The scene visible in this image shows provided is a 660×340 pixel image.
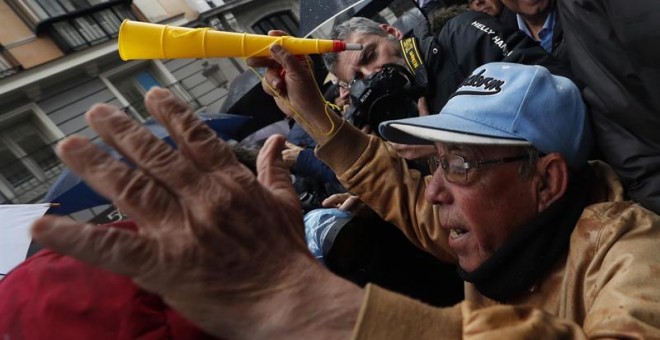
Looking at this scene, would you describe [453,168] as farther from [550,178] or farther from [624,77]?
[624,77]

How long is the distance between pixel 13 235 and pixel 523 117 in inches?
145

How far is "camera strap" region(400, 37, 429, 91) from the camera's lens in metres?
2.28

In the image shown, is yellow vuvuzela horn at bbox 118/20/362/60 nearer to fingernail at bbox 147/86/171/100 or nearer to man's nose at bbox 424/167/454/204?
man's nose at bbox 424/167/454/204

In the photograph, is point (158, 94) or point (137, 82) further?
point (137, 82)

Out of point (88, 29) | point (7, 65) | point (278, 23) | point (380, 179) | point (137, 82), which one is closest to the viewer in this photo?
point (380, 179)

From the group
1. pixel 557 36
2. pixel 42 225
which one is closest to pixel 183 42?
pixel 42 225

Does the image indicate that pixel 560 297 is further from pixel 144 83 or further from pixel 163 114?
pixel 144 83

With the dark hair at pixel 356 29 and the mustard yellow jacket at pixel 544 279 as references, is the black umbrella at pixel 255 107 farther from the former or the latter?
the mustard yellow jacket at pixel 544 279

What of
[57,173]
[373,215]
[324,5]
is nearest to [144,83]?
[57,173]

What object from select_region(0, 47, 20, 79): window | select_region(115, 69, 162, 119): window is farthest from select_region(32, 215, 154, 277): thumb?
select_region(115, 69, 162, 119): window

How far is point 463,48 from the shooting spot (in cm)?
218

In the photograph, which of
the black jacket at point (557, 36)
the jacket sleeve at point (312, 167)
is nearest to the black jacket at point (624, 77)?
the black jacket at point (557, 36)

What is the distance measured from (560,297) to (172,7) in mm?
Result: 15866

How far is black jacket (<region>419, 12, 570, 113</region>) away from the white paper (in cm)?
282
